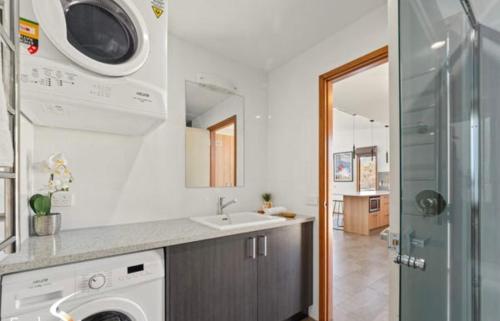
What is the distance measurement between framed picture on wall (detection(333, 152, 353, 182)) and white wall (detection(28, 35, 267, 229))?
5.61 m

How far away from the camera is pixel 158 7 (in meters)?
1.36

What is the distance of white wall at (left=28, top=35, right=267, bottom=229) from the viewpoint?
156 cm

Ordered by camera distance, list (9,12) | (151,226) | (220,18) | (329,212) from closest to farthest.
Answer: (9,12) → (151,226) → (220,18) → (329,212)

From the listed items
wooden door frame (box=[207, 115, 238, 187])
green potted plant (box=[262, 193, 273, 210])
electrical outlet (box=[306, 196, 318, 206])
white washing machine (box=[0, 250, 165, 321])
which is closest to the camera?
white washing machine (box=[0, 250, 165, 321])

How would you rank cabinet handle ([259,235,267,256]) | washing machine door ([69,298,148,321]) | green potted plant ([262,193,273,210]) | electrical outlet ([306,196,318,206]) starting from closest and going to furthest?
washing machine door ([69,298,148,321]) < cabinet handle ([259,235,267,256]) < electrical outlet ([306,196,318,206]) < green potted plant ([262,193,273,210])

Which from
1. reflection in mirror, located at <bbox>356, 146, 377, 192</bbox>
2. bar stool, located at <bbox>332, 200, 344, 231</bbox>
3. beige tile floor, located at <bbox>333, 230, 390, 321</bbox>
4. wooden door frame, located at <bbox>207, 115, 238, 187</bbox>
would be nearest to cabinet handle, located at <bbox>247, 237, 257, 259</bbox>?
wooden door frame, located at <bbox>207, 115, 238, 187</bbox>

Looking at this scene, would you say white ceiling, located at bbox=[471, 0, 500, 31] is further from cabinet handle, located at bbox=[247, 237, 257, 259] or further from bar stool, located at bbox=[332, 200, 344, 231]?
bar stool, located at bbox=[332, 200, 344, 231]

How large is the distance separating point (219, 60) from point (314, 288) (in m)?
2.30

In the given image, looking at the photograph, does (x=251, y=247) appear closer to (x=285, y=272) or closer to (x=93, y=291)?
(x=285, y=272)

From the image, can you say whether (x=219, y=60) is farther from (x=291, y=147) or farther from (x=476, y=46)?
(x=476, y=46)

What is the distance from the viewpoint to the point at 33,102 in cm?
106

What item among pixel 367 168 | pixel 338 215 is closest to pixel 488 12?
pixel 338 215

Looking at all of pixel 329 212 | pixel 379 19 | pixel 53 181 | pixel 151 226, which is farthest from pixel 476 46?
pixel 53 181

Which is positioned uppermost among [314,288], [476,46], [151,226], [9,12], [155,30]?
[155,30]
